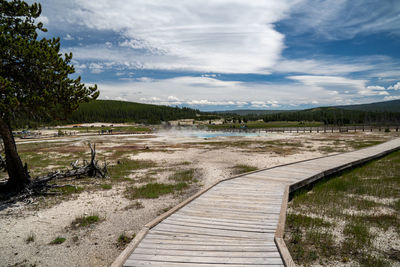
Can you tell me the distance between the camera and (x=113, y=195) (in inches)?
409

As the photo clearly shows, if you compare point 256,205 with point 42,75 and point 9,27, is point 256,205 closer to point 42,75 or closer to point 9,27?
point 42,75

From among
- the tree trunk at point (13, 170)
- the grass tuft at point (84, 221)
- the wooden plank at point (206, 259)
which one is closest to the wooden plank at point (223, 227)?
the wooden plank at point (206, 259)

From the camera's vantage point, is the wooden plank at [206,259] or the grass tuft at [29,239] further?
the grass tuft at [29,239]

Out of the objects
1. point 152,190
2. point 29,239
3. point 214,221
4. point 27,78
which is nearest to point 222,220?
point 214,221

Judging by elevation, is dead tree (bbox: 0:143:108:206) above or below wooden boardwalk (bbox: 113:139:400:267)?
below

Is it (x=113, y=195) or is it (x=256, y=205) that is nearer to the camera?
(x=256, y=205)

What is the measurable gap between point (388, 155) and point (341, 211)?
52.2ft

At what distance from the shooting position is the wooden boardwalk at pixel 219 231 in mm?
4191

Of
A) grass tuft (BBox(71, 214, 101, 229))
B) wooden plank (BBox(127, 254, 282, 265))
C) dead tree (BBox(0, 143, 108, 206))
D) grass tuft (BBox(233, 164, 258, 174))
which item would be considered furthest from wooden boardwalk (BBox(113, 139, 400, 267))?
dead tree (BBox(0, 143, 108, 206))

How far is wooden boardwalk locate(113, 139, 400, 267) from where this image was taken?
419cm

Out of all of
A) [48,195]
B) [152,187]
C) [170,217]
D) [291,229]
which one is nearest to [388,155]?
[291,229]

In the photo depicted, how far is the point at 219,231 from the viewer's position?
5289 mm

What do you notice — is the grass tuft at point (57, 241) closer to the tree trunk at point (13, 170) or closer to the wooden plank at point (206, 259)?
the wooden plank at point (206, 259)

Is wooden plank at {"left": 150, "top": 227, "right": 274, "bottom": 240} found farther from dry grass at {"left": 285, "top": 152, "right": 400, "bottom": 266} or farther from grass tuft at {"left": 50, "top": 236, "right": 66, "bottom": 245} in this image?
grass tuft at {"left": 50, "top": 236, "right": 66, "bottom": 245}
